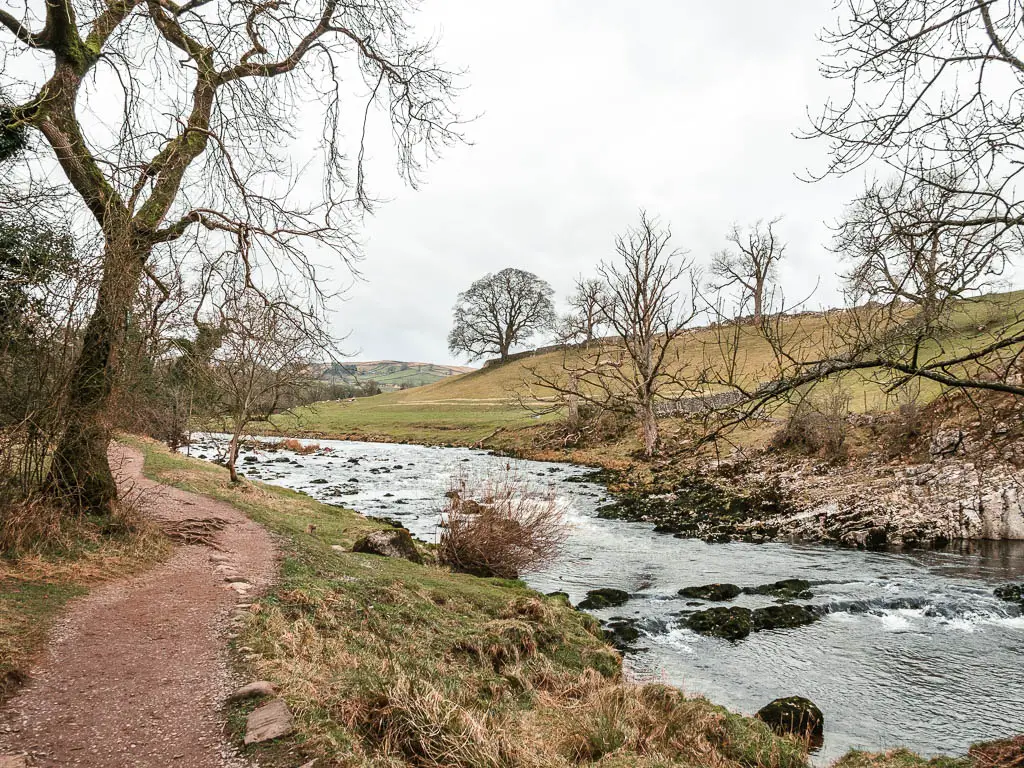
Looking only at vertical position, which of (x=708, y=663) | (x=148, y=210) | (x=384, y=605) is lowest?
(x=708, y=663)

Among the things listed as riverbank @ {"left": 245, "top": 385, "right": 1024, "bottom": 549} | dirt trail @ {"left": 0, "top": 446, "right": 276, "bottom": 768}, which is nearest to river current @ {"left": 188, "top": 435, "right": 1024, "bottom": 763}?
riverbank @ {"left": 245, "top": 385, "right": 1024, "bottom": 549}

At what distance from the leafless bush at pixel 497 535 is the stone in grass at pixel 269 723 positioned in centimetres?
780

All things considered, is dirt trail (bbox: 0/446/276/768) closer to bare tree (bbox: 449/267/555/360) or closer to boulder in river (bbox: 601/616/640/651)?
boulder in river (bbox: 601/616/640/651)

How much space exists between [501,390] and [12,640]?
61.5m

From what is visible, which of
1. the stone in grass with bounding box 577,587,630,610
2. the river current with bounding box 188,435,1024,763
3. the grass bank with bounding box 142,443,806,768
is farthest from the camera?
the stone in grass with bounding box 577,587,630,610

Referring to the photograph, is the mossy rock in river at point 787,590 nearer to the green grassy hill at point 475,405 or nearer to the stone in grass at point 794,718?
the stone in grass at point 794,718

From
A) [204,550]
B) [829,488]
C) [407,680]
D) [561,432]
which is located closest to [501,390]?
[561,432]

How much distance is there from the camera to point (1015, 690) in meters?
7.71

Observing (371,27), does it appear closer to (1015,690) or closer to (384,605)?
(384,605)

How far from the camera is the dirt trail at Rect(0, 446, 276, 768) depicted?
399cm

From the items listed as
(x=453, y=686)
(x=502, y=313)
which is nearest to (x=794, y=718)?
(x=453, y=686)

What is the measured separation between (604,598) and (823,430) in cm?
1459

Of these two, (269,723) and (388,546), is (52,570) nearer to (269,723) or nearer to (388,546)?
(269,723)

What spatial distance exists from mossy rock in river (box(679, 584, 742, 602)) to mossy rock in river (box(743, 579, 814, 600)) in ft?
1.15
